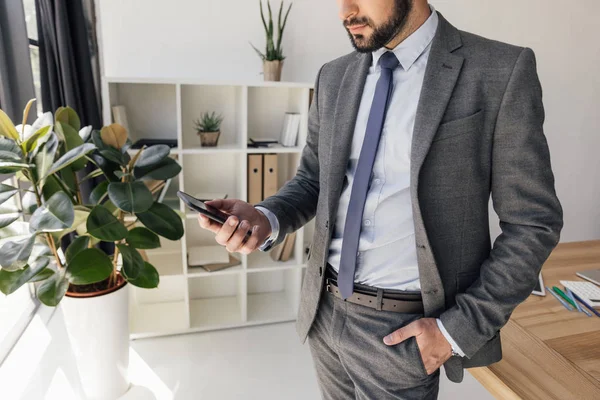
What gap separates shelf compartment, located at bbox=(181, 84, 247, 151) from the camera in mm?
2553

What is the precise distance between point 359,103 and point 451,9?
7.37 ft

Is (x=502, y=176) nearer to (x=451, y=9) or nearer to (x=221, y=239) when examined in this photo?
(x=221, y=239)

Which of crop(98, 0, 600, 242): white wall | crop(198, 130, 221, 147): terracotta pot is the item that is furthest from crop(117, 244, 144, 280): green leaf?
crop(98, 0, 600, 242): white wall

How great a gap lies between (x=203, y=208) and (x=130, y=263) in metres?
1.01

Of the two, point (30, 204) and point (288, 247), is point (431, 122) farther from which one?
point (288, 247)

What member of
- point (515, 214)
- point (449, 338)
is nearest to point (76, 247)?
point (449, 338)

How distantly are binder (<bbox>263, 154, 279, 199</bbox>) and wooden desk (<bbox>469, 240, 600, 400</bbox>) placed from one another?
154 cm

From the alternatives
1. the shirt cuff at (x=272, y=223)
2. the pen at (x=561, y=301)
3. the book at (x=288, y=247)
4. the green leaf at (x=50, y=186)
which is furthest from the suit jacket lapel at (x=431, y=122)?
the book at (x=288, y=247)

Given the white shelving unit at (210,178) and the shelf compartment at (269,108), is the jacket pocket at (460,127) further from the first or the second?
the shelf compartment at (269,108)

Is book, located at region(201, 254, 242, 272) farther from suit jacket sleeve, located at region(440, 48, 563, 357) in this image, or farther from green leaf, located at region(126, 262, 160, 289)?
suit jacket sleeve, located at region(440, 48, 563, 357)

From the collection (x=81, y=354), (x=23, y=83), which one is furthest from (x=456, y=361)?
(x=23, y=83)

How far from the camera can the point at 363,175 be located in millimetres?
1048

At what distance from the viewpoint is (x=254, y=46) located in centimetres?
261

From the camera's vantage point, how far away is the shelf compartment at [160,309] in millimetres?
2561
